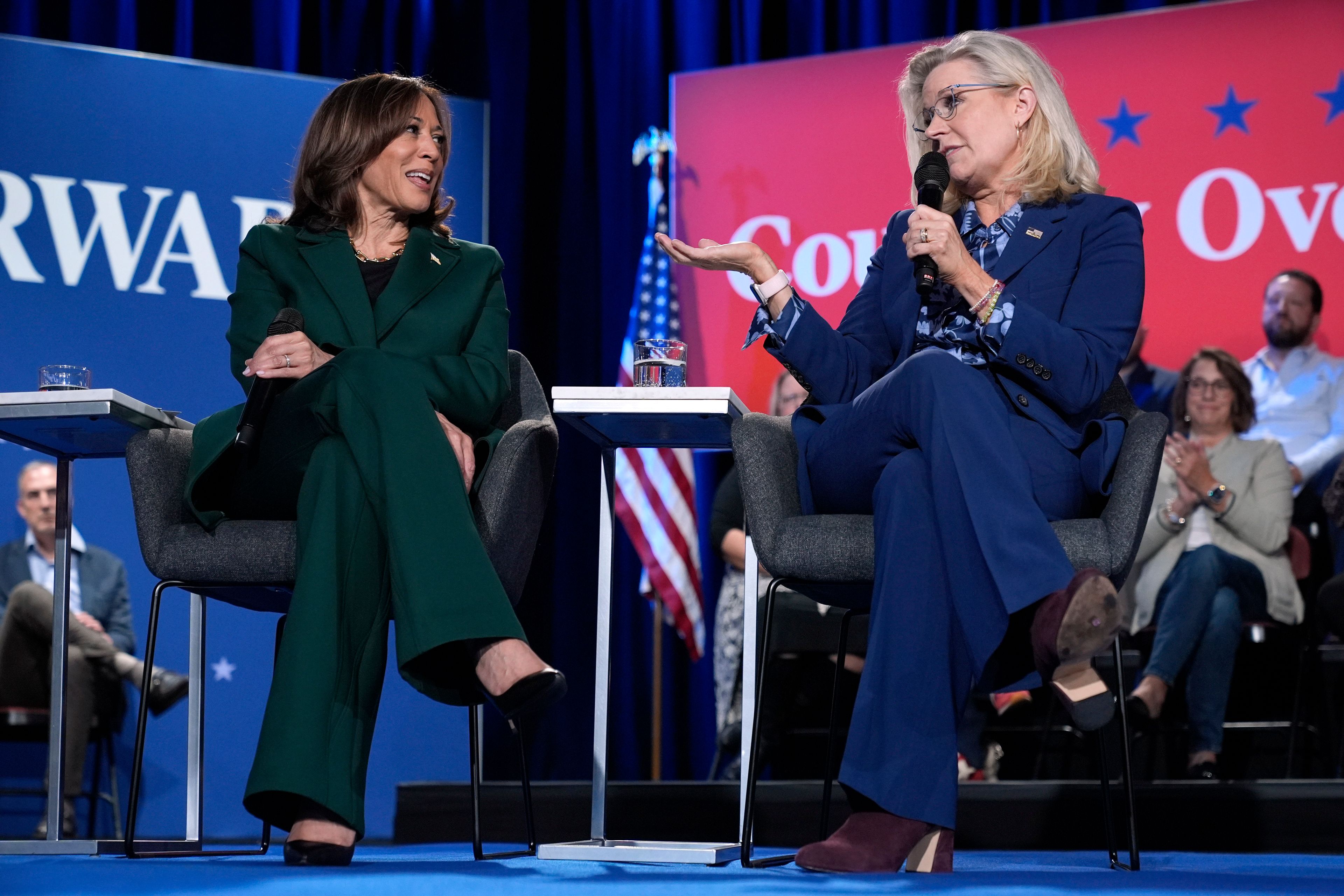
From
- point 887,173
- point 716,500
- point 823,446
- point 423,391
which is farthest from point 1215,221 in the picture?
point 423,391

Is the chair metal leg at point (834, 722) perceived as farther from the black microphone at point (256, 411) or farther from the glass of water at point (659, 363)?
the black microphone at point (256, 411)

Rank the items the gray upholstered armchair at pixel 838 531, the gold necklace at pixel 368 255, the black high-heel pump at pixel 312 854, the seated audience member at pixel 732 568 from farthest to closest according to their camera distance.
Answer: the seated audience member at pixel 732 568 → the gold necklace at pixel 368 255 → the gray upholstered armchair at pixel 838 531 → the black high-heel pump at pixel 312 854

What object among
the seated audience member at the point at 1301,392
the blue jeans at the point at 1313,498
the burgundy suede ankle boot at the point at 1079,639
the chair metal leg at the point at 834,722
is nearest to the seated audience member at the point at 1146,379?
the seated audience member at the point at 1301,392

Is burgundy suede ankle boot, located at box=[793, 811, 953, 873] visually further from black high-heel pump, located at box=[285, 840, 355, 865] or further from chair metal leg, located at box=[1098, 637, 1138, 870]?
black high-heel pump, located at box=[285, 840, 355, 865]

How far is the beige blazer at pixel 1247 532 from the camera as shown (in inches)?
146

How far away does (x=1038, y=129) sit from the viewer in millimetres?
2291

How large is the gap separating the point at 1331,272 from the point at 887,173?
53.2 inches

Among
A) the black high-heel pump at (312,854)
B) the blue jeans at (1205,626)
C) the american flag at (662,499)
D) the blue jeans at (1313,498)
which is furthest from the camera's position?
the american flag at (662,499)

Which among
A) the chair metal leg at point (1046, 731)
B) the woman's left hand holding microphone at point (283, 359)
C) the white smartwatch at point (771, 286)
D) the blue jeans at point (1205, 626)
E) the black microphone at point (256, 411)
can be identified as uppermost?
the white smartwatch at point (771, 286)

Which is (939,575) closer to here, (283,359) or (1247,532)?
(283,359)

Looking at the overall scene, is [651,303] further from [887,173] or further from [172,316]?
[172,316]

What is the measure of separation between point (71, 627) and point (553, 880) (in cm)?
311

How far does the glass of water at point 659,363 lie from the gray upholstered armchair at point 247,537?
173 millimetres

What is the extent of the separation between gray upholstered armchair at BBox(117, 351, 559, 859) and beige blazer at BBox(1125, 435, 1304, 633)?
2.15m
